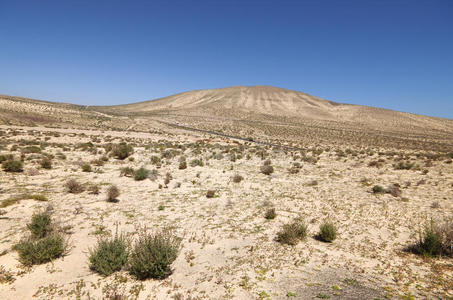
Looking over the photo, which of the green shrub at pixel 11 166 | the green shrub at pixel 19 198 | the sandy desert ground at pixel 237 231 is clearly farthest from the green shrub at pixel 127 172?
the green shrub at pixel 11 166

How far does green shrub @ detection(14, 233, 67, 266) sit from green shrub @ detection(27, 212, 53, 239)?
76 cm

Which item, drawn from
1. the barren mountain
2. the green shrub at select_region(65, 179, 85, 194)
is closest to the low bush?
the green shrub at select_region(65, 179, 85, 194)

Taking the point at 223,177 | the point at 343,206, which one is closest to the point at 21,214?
the point at 223,177

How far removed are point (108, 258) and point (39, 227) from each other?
320cm

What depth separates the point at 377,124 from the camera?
80875 mm

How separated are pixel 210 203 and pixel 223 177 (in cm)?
506

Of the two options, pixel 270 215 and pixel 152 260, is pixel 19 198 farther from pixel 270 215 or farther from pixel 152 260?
pixel 270 215

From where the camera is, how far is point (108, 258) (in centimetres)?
538

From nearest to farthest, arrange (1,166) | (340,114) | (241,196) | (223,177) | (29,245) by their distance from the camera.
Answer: (29,245), (241,196), (1,166), (223,177), (340,114)

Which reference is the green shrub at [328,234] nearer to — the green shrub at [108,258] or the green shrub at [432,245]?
the green shrub at [432,245]

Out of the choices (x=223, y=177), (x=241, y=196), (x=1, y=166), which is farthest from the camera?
(x=223, y=177)

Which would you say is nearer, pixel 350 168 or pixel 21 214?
pixel 21 214

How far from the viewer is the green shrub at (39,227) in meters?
6.69

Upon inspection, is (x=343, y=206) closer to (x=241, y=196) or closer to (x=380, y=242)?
(x=380, y=242)
